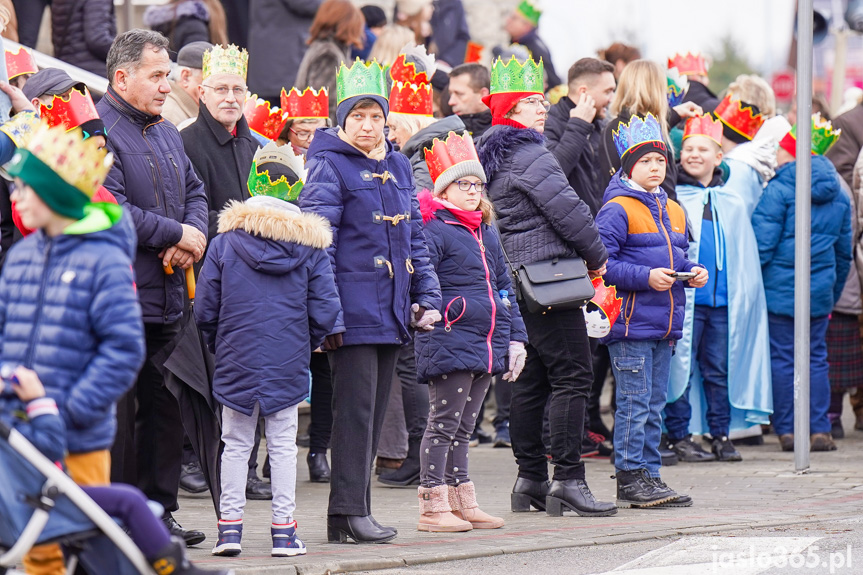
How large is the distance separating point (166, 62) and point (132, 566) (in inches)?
121

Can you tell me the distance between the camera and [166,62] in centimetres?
694

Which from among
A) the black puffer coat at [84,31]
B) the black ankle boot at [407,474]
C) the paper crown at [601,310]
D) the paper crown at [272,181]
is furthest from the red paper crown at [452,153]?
the black puffer coat at [84,31]

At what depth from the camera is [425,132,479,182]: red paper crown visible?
A: 24.5 feet

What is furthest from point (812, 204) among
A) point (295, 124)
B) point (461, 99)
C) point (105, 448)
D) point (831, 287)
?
point (105, 448)

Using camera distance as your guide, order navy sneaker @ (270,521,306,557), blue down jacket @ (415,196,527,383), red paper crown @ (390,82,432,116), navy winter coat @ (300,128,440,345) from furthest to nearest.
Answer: red paper crown @ (390,82,432,116)
blue down jacket @ (415,196,527,383)
navy winter coat @ (300,128,440,345)
navy sneaker @ (270,521,306,557)

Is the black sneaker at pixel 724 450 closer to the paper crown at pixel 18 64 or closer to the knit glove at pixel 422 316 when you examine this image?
the knit glove at pixel 422 316

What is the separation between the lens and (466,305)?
7301 millimetres

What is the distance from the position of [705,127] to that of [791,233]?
1.28 meters

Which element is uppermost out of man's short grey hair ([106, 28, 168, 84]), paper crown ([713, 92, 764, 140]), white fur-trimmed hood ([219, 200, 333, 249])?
paper crown ([713, 92, 764, 140])

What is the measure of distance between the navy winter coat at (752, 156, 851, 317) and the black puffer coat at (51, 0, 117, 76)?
5498mm

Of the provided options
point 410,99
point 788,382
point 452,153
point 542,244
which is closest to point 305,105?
point 410,99

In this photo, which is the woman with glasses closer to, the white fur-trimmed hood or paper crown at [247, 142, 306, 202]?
paper crown at [247, 142, 306, 202]

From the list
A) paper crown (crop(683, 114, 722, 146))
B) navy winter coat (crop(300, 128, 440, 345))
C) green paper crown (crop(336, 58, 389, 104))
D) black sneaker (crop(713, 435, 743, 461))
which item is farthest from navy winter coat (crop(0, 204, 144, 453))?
black sneaker (crop(713, 435, 743, 461))

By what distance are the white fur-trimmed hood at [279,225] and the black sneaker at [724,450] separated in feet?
16.4
